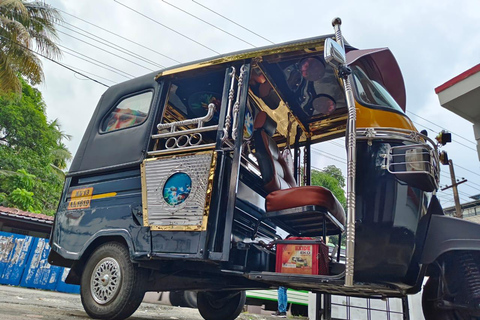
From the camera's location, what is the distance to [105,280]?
3.29m

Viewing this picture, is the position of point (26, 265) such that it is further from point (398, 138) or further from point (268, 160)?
point (398, 138)

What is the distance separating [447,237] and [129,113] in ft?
10.3

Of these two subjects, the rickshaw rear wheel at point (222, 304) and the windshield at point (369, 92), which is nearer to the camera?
the windshield at point (369, 92)

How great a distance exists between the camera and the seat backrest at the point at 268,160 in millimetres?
3717

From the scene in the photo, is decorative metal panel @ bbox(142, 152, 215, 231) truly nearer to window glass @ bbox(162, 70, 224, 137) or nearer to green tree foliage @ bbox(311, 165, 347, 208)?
window glass @ bbox(162, 70, 224, 137)

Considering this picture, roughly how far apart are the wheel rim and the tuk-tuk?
0.01m

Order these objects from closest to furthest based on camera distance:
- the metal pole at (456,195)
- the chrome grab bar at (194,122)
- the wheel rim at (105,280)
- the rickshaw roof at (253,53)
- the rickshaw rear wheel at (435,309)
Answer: the rickshaw rear wheel at (435,309) < the rickshaw roof at (253,53) < the wheel rim at (105,280) < the chrome grab bar at (194,122) < the metal pole at (456,195)

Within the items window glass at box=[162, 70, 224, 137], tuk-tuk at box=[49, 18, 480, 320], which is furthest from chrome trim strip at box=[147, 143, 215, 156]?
window glass at box=[162, 70, 224, 137]

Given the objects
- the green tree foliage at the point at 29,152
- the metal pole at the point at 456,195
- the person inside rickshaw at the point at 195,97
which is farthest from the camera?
the green tree foliage at the point at 29,152

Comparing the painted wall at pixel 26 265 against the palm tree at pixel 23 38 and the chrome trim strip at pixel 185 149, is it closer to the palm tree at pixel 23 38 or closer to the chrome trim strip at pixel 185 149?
the palm tree at pixel 23 38

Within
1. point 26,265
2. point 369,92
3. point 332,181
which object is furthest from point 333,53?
point 332,181

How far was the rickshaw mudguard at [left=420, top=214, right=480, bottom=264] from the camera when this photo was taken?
220 centimetres

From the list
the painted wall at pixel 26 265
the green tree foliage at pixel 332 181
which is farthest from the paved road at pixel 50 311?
the green tree foliage at pixel 332 181

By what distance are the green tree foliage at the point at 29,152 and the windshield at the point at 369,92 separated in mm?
18308
